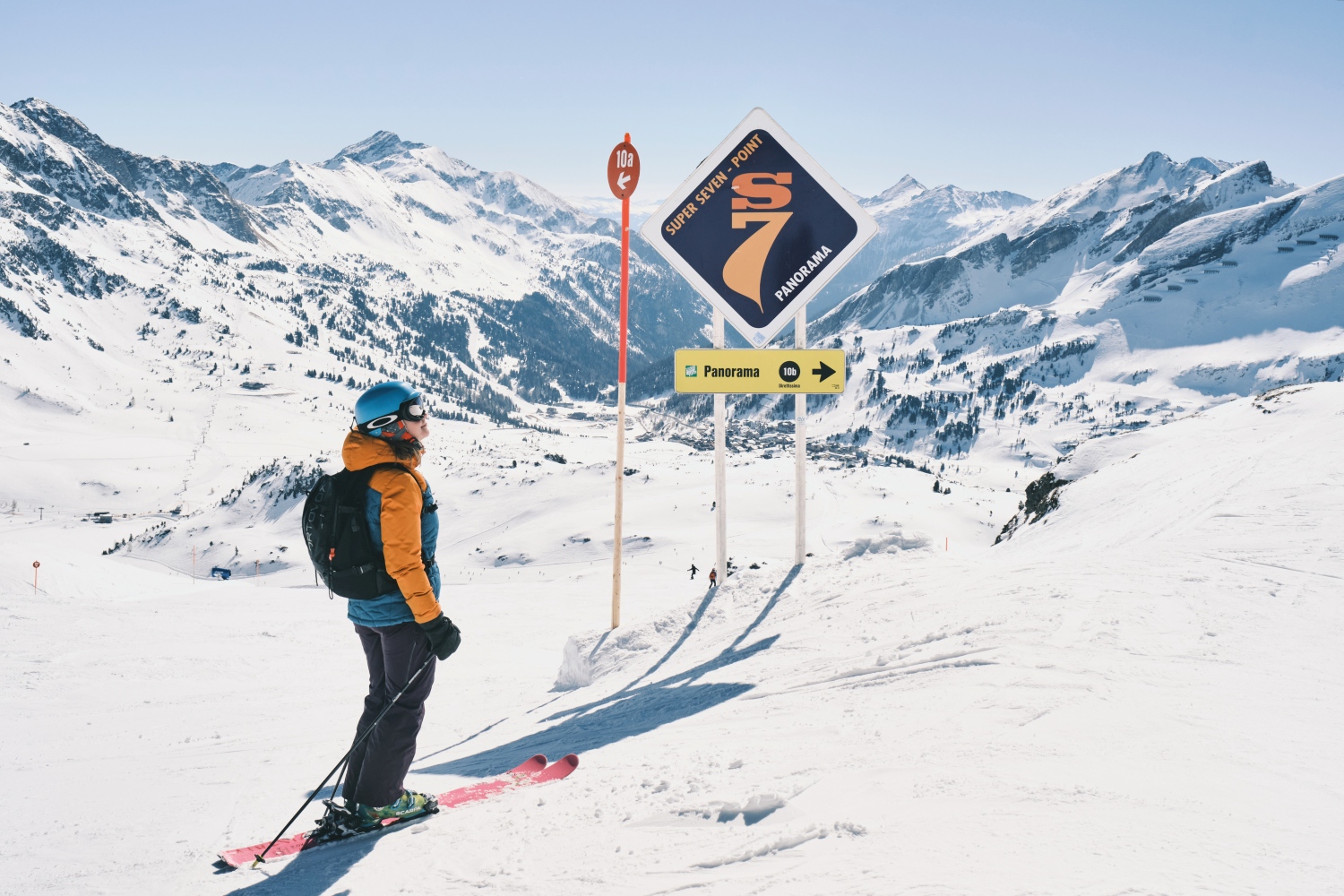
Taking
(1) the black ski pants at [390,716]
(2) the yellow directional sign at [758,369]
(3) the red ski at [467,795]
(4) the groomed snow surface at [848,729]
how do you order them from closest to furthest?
(4) the groomed snow surface at [848,729] → (3) the red ski at [467,795] → (1) the black ski pants at [390,716] → (2) the yellow directional sign at [758,369]

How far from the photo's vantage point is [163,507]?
130875 millimetres

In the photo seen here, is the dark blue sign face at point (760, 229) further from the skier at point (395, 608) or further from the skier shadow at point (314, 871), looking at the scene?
the skier shadow at point (314, 871)

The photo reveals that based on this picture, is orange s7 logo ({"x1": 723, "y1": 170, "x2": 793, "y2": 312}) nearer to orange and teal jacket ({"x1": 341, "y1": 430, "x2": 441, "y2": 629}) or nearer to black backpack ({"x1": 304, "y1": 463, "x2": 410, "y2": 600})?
orange and teal jacket ({"x1": 341, "y1": 430, "x2": 441, "y2": 629})

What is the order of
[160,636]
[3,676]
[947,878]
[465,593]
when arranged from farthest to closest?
[465,593], [160,636], [3,676], [947,878]

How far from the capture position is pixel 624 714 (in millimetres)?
7418

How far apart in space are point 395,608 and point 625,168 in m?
7.75

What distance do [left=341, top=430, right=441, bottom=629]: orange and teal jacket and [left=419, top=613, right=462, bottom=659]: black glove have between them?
5 cm

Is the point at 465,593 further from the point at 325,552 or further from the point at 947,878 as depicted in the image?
the point at 947,878

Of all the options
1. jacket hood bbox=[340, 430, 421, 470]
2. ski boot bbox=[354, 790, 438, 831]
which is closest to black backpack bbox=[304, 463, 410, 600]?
jacket hood bbox=[340, 430, 421, 470]

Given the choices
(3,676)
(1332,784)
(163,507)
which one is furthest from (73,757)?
(163,507)

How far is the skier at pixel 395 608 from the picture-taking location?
15.1 feet

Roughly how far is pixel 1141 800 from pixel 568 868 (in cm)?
276

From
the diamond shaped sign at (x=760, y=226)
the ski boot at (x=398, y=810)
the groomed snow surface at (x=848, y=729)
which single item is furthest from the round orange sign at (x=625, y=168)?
the ski boot at (x=398, y=810)

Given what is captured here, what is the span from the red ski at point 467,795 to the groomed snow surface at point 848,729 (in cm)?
17
